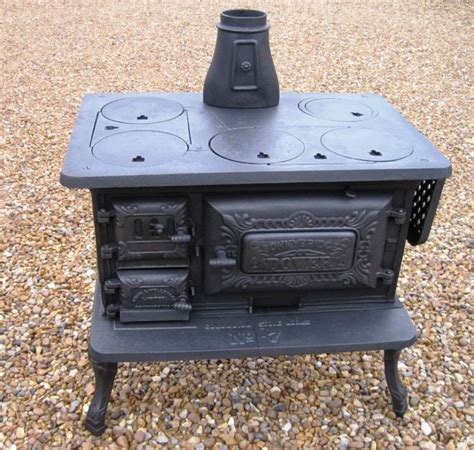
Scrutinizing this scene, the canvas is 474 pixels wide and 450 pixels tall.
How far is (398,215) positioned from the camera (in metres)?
2.22

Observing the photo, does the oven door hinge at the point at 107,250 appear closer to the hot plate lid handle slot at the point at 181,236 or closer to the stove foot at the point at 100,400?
the hot plate lid handle slot at the point at 181,236

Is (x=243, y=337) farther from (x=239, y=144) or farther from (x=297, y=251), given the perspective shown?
(x=239, y=144)

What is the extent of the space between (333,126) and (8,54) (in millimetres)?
5908

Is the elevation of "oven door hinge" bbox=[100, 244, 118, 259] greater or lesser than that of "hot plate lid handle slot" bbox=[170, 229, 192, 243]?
lesser

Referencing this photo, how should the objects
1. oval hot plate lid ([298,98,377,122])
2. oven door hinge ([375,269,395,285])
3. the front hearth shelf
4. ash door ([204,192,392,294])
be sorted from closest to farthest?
ash door ([204,192,392,294]), the front hearth shelf, oven door hinge ([375,269,395,285]), oval hot plate lid ([298,98,377,122])

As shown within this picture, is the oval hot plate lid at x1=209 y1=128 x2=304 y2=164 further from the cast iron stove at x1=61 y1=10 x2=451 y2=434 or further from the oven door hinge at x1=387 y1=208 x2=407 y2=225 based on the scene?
the oven door hinge at x1=387 y1=208 x2=407 y2=225

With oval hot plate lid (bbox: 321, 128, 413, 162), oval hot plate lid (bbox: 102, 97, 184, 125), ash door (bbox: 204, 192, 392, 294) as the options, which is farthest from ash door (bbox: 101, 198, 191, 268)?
oval hot plate lid (bbox: 321, 128, 413, 162)

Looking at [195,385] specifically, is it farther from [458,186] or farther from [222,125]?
[458,186]

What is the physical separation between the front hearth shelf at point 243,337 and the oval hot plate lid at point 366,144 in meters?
0.68

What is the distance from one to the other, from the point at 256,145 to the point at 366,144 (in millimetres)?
459

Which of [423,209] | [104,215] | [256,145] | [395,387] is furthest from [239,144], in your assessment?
[395,387]

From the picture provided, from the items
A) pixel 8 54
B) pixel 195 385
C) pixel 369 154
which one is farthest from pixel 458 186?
pixel 8 54

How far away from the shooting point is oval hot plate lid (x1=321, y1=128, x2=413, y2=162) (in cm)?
218

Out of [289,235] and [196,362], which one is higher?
[289,235]
